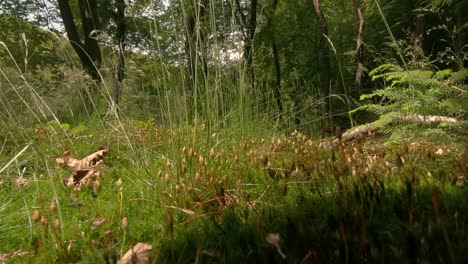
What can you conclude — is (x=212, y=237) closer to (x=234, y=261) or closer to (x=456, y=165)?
(x=234, y=261)

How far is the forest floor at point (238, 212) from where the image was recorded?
3.81 ft

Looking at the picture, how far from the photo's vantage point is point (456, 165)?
242 cm

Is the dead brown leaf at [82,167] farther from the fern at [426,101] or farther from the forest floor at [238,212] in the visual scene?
the fern at [426,101]

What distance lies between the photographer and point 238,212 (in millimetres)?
1772

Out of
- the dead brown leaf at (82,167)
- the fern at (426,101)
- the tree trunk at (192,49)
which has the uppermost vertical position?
the tree trunk at (192,49)

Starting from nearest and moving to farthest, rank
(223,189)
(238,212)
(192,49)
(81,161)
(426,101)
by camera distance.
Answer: (238,212) < (223,189) < (192,49) < (81,161) < (426,101)

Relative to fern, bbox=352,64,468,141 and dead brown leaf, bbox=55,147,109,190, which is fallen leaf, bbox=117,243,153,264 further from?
fern, bbox=352,64,468,141

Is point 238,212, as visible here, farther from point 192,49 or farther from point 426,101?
point 426,101

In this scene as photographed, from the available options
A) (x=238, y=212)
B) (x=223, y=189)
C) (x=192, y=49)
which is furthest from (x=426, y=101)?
(x=238, y=212)

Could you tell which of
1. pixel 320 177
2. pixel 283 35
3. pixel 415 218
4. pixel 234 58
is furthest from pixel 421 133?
pixel 283 35

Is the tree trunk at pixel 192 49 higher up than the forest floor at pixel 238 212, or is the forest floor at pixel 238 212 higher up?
the tree trunk at pixel 192 49

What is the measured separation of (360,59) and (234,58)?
743cm

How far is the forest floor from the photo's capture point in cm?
116

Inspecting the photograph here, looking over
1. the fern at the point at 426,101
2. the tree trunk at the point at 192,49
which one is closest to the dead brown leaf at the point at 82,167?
the tree trunk at the point at 192,49
